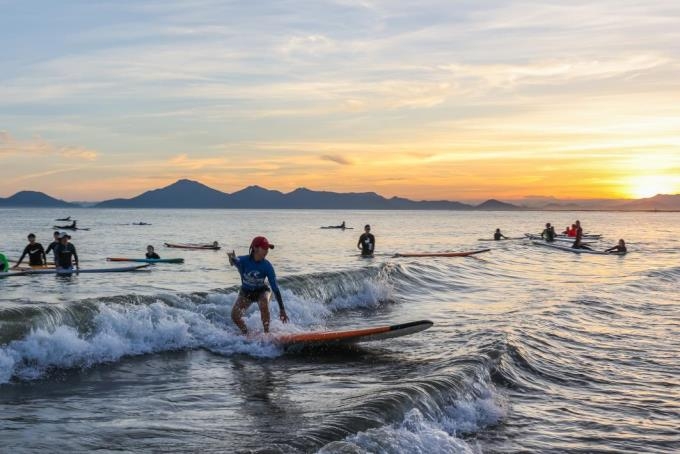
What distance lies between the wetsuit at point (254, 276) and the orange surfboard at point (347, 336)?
79 cm

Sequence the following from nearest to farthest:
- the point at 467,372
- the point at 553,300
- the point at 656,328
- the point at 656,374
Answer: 1. the point at 467,372
2. the point at 656,374
3. the point at 656,328
4. the point at 553,300

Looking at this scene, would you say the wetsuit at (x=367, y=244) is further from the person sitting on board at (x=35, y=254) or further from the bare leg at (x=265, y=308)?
the bare leg at (x=265, y=308)

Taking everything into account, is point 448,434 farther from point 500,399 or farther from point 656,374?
point 656,374

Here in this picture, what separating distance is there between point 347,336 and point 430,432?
5506mm

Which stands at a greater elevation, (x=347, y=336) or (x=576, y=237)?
(x=576, y=237)

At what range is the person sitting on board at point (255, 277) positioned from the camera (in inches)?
494

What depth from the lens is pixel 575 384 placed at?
10844 millimetres

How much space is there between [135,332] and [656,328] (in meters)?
12.0

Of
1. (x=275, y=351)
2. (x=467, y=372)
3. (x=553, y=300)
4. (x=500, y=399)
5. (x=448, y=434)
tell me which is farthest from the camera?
(x=553, y=300)

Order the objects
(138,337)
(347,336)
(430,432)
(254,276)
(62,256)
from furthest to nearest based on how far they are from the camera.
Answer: (62,256)
(138,337)
(347,336)
(254,276)
(430,432)

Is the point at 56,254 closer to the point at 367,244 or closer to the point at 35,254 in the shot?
the point at 35,254

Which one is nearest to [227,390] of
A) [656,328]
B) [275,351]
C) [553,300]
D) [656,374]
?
[275,351]

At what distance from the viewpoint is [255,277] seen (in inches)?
507

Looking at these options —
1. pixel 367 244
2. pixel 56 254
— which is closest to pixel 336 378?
pixel 56 254
